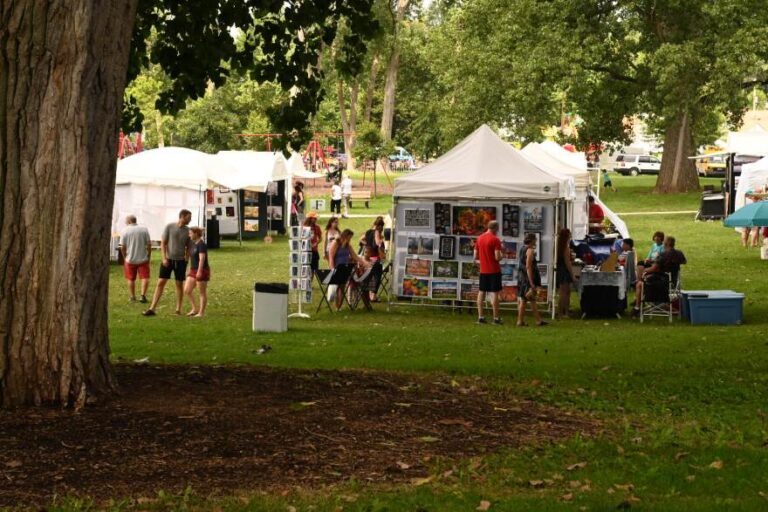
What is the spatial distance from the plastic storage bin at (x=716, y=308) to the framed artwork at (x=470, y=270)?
3579 mm

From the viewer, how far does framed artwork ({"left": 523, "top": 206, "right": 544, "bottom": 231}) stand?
2161 centimetres

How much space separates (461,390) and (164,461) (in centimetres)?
406

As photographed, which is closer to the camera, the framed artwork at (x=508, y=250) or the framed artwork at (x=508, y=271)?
the framed artwork at (x=508, y=250)

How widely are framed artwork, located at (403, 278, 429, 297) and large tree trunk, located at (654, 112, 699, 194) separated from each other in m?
37.1

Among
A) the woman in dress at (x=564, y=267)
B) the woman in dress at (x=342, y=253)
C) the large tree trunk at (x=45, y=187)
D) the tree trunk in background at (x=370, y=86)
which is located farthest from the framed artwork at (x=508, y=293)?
the tree trunk in background at (x=370, y=86)

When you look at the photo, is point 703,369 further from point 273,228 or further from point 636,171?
point 636,171

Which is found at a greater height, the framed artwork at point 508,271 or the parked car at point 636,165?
the parked car at point 636,165

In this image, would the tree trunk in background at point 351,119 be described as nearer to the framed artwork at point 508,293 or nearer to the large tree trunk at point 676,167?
the large tree trunk at point 676,167

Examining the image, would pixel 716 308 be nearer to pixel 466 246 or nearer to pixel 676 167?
pixel 466 246

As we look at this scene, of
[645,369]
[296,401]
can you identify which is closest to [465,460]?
[296,401]

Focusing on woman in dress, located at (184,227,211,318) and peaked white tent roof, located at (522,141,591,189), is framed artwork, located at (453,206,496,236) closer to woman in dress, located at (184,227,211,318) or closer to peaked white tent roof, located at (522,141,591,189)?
woman in dress, located at (184,227,211,318)

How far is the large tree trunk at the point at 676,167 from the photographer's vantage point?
58.2 metres

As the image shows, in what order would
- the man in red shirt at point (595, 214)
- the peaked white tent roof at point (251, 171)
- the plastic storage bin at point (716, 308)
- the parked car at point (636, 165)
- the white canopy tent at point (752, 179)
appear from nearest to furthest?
the plastic storage bin at point (716, 308)
the man in red shirt at point (595, 214)
the peaked white tent roof at point (251, 171)
the white canopy tent at point (752, 179)
the parked car at point (636, 165)

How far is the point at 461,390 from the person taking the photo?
12.2 m
